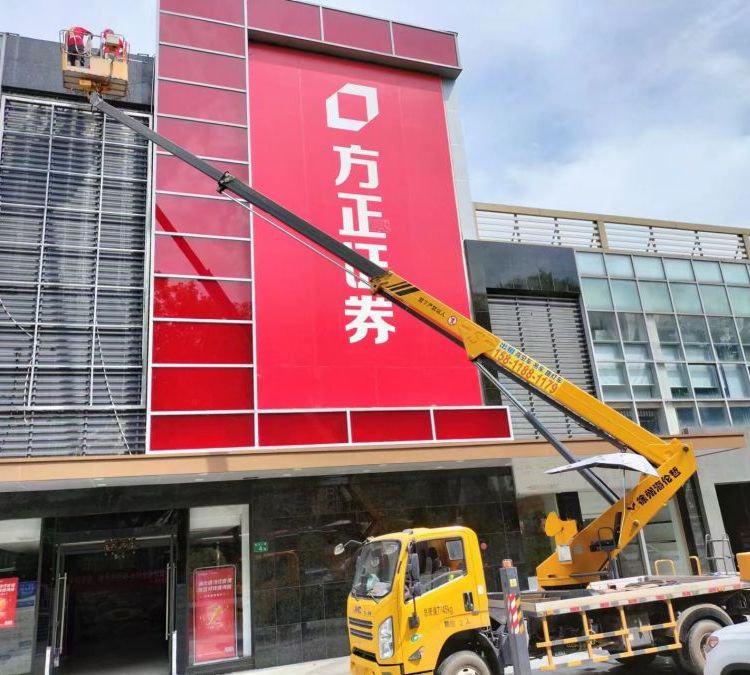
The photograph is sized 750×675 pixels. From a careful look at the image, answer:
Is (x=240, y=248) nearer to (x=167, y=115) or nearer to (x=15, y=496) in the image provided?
(x=167, y=115)

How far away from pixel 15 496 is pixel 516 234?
14.0m

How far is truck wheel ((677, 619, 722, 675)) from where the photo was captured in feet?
30.7

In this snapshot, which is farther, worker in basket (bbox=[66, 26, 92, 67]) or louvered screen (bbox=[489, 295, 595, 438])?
louvered screen (bbox=[489, 295, 595, 438])

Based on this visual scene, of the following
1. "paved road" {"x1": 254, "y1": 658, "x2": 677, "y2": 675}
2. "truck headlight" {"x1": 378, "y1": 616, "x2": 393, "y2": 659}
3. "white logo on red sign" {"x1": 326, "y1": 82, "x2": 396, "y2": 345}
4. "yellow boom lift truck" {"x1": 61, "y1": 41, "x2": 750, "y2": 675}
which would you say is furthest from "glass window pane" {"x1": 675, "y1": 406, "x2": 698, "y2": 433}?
"truck headlight" {"x1": 378, "y1": 616, "x2": 393, "y2": 659}

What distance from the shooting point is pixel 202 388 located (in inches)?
512

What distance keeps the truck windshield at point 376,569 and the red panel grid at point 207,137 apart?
32.7 feet

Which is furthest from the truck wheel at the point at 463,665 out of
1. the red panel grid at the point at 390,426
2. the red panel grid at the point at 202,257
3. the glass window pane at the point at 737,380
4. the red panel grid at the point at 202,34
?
the red panel grid at the point at 202,34

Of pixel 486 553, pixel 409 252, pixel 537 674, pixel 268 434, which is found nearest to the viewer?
pixel 537 674

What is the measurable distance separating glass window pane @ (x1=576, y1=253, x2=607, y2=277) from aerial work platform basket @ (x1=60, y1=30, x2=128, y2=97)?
13.0 metres

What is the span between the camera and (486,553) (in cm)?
1404

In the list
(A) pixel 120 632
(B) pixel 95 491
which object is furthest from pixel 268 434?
(A) pixel 120 632

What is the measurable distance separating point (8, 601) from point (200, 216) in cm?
863

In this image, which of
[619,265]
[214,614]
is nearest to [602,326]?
[619,265]

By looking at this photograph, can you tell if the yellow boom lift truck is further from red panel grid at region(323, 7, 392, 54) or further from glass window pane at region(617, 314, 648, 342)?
glass window pane at region(617, 314, 648, 342)
